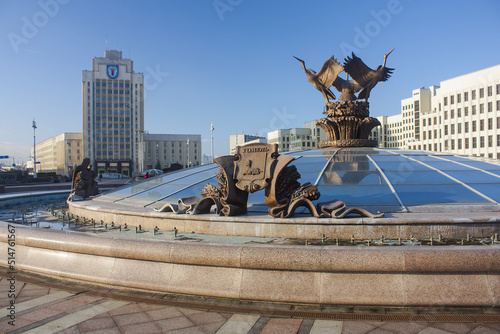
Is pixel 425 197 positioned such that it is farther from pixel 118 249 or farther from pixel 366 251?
pixel 118 249

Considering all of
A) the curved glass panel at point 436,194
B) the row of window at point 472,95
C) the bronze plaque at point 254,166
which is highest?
the row of window at point 472,95

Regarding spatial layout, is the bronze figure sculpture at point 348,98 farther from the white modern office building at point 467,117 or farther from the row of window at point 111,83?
the row of window at point 111,83

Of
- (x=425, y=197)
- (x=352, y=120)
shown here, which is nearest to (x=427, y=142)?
(x=352, y=120)

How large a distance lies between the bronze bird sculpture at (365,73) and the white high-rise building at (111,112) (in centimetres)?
8938

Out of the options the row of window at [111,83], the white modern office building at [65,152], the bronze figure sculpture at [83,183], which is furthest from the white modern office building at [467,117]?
the white modern office building at [65,152]

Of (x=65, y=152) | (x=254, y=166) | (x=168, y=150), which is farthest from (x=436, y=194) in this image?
(x=65, y=152)

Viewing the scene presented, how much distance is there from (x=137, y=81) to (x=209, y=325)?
102809 millimetres

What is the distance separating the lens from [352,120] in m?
12.4

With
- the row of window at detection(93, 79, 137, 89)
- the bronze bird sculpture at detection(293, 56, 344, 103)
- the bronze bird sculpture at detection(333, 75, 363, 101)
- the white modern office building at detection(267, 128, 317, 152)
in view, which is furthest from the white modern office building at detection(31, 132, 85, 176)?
the bronze bird sculpture at detection(333, 75, 363, 101)

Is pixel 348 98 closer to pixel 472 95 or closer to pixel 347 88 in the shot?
pixel 347 88

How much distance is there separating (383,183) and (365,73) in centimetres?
586

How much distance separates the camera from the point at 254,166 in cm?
667

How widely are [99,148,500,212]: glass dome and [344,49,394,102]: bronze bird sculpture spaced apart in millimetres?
2550

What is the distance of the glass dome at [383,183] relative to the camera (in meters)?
7.15
